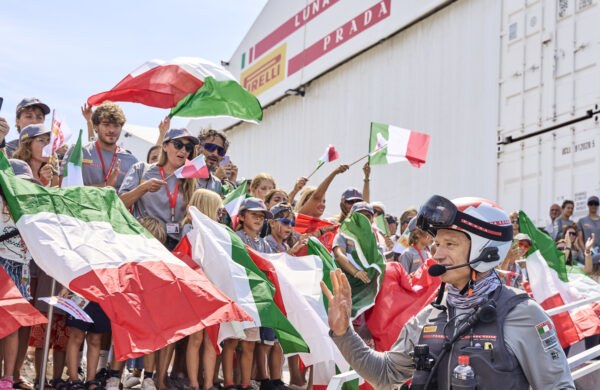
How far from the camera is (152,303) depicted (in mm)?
5215

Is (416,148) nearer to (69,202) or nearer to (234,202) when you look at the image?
(234,202)

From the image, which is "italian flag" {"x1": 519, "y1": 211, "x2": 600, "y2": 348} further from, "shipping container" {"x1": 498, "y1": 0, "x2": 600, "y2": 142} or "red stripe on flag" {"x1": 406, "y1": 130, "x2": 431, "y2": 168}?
"shipping container" {"x1": 498, "y1": 0, "x2": 600, "y2": 142}

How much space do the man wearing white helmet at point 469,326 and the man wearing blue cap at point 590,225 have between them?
9.58 metres

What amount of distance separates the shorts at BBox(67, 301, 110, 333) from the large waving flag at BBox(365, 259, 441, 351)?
254 cm

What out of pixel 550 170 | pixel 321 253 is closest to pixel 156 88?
pixel 321 253

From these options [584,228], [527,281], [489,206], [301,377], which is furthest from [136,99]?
[584,228]

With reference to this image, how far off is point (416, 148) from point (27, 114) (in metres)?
6.02

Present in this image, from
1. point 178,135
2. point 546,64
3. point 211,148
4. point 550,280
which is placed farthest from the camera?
point 546,64

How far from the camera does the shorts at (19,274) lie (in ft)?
17.8

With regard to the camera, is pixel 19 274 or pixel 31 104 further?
pixel 31 104

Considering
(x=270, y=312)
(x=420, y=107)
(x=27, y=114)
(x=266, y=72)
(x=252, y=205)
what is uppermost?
(x=266, y=72)

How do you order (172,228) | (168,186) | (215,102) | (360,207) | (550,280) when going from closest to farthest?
(172,228)
(168,186)
(360,207)
(215,102)
(550,280)

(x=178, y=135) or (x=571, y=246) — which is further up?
(x=178, y=135)

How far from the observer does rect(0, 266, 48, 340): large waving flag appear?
498 cm
